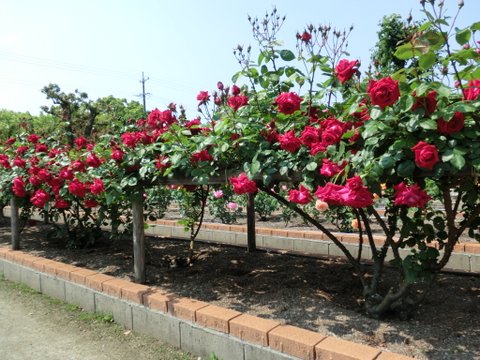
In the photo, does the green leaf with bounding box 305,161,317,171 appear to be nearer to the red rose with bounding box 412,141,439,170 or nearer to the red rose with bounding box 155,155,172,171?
the red rose with bounding box 412,141,439,170

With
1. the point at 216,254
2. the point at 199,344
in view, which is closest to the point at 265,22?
the point at 199,344

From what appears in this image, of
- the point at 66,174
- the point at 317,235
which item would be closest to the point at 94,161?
the point at 66,174

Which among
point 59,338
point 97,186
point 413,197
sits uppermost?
point 97,186

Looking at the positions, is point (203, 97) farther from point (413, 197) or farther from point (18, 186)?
point (18, 186)

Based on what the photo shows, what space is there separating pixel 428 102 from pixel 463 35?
0.32m

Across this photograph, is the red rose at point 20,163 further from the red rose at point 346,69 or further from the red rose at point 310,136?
the red rose at point 346,69

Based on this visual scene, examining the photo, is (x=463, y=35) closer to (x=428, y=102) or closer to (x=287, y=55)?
(x=428, y=102)

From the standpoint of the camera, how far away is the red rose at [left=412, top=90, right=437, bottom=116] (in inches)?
76.2

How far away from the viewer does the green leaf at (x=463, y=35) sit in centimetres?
177

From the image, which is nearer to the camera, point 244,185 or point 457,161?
point 457,161

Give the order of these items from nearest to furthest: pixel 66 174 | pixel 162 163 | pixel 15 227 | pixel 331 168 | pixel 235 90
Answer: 1. pixel 331 168
2. pixel 235 90
3. pixel 162 163
4. pixel 66 174
5. pixel 15 227

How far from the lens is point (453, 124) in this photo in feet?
6.21

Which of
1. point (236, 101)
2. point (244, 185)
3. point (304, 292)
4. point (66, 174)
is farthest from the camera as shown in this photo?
point (66, 174)

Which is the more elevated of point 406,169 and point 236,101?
point 236,101
